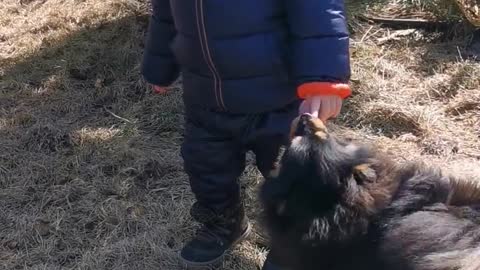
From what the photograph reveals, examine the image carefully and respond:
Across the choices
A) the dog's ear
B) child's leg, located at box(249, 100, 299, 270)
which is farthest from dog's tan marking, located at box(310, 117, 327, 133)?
child's leg, located at box(249, 100, 299, 270)

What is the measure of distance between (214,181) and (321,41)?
67cm

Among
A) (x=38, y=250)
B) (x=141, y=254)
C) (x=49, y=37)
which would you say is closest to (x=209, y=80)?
(x=141, y=254)

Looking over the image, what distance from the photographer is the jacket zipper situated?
2293 mm

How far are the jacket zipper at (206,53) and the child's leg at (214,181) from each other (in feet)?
0.26

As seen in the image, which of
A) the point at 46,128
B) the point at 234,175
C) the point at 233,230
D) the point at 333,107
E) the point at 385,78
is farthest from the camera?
the point at 385,78

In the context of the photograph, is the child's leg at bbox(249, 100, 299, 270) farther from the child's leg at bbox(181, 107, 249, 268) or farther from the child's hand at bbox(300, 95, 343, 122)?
the child's hand at bbox(300, 95, 343, 122)

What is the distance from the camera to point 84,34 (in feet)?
15.0

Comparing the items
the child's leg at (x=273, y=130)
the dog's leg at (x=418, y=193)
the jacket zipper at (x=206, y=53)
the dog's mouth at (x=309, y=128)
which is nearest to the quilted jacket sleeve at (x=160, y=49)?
the jacket zipper at (x=206, y=53)

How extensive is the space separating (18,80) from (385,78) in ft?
6.19

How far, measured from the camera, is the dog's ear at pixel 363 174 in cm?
193

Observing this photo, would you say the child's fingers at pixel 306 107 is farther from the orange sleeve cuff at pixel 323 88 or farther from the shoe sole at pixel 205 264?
the shoe sole at pixel 205 264

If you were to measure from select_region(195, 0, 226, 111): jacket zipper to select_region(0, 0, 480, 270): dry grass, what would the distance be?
1.59 feet

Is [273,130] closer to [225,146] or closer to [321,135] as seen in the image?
[225,146]

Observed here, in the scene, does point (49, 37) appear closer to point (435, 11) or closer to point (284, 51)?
point (435, 11)
